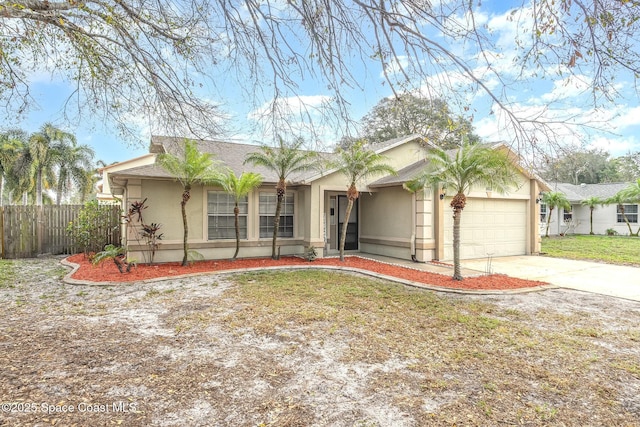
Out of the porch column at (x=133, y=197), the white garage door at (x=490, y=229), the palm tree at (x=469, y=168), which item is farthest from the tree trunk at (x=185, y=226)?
the white garage door at (x=490, y=229)

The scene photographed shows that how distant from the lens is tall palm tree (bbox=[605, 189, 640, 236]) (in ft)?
73.1

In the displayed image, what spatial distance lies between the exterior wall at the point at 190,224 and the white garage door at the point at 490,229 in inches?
214

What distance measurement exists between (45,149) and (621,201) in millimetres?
38141

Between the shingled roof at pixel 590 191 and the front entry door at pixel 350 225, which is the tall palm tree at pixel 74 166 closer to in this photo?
the front entry door at pixel 350 225

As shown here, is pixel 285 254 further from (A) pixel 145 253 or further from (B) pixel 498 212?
(B) pixel 498 212

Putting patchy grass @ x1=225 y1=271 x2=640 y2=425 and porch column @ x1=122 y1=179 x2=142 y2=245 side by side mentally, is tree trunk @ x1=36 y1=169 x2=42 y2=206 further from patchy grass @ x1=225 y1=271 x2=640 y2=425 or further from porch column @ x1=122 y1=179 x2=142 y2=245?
patchy grass @ x1=225 y1=271 x2=640 y2=425

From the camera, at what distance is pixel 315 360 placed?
4023 mm

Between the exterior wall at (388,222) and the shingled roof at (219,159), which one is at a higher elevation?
the shingled roof at (219,159)

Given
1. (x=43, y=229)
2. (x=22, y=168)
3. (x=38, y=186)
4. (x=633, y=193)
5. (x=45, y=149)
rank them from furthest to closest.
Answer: (x=38, y=186), (x=45, y=149), (x=22, y=168), (x=633, y=193), (x=43, y=229)

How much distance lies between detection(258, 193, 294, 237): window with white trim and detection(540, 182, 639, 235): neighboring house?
1969 cm

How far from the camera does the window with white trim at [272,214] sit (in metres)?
12.1

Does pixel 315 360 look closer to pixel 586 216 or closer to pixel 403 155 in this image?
pixel 403 155

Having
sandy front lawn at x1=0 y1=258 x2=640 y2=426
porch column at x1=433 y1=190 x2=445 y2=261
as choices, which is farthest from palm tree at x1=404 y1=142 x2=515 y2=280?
porch column at x1=433 y1=190 x2=445 y2=261

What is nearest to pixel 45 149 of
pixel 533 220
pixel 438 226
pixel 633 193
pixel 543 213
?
pixel 438 226
